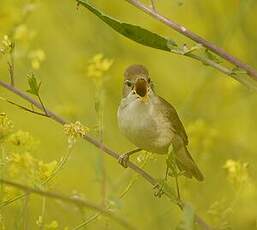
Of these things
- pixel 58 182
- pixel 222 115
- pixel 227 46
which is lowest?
pixel 58 182

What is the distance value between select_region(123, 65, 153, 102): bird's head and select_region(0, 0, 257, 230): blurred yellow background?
0.11 metres

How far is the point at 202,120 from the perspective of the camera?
3809 millimetres

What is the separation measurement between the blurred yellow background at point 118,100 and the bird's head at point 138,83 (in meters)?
0.11

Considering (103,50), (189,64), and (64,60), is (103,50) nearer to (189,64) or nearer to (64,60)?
(189,64)

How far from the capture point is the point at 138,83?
296cm

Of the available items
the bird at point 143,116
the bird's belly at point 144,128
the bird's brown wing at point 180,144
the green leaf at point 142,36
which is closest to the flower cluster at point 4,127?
the green leaf at point 142,36

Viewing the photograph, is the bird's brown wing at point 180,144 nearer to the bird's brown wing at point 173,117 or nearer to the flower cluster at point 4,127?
the bird's brown wing at point 173,117

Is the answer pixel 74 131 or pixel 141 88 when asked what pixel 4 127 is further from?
pixel 141 88

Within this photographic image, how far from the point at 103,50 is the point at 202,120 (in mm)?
568

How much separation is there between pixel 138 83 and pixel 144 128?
0.18 meters

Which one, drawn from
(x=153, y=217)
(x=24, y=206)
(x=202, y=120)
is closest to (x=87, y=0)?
(x=24, y=206)

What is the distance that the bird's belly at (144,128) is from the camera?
3029mm

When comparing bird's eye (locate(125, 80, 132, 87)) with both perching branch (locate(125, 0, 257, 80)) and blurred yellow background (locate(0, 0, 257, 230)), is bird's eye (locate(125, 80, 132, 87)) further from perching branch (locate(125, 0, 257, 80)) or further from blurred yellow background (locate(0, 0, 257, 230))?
perching branch (locate(125, 0, 257, 80))

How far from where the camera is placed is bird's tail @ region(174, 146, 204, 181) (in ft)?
10.6
